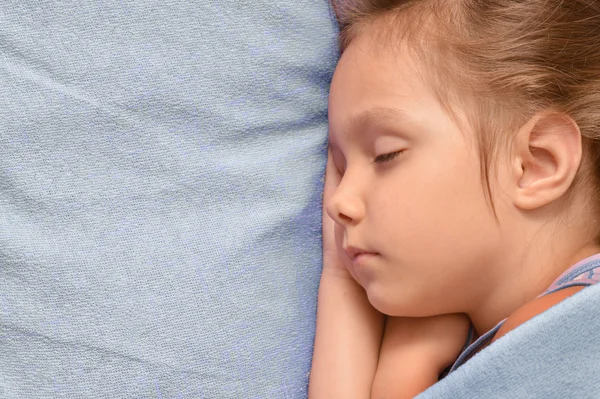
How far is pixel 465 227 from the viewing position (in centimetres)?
108

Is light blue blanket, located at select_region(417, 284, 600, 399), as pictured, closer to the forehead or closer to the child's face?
the child's face

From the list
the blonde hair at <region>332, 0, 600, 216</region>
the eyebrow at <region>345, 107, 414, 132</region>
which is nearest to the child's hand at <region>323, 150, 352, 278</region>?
the eyebrow at <region>345, 107, 414, 132</region>

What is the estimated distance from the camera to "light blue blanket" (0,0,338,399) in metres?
1.06

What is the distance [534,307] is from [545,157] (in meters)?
0.20

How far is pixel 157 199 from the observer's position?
3.73 ft

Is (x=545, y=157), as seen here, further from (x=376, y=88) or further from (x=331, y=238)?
(x=331, y=238)

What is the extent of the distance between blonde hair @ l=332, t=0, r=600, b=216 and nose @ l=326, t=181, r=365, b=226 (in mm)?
176

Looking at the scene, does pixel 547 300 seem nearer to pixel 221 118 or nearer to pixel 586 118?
pixel 586 118

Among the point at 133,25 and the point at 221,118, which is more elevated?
the point at 133,25

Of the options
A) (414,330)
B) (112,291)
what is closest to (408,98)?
(414,330)

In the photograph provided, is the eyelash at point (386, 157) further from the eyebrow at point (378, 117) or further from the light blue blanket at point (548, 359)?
the light blue blanket at point (548, 359)

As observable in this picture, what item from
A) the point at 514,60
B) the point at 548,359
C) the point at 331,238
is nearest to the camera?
the point at 548,359

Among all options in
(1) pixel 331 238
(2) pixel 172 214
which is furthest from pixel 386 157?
(2) pixel 172 214

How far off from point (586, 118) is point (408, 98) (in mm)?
244
